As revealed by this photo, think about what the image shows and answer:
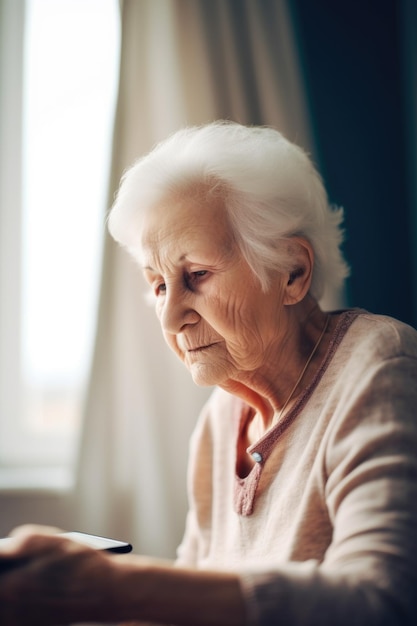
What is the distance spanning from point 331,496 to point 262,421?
396 millimetres

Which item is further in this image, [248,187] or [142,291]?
[142,291]

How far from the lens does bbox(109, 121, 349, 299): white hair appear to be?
1241 mm

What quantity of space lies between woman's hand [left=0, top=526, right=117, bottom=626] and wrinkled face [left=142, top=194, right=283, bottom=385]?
57 centimetres

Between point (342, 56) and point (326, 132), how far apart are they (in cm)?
21

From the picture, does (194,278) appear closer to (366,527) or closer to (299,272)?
(299,272)

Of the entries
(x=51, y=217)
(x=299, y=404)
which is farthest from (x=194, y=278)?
(x=51, y=217)

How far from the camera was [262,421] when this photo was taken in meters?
1.39

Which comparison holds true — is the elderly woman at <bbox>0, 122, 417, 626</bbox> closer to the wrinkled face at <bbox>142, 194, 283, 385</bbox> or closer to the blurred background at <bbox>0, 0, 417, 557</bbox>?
the wrinkled face at <bbox>142, 194, 283, 385</bbox>

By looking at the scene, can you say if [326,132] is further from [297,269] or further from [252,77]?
[297,269]

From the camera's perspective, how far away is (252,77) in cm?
190

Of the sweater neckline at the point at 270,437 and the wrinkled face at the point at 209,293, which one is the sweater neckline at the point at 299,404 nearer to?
the sweater neckline at the point at 270,437

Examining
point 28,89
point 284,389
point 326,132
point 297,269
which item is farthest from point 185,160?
point 28,89

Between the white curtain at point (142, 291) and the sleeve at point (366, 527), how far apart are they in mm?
908

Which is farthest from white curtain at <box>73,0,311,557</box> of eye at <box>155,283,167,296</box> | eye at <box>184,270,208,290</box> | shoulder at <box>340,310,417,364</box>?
shoulder at <box>340,310,417,364</box>
